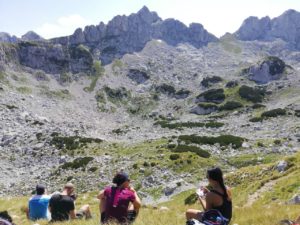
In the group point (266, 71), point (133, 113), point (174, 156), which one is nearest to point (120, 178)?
point (174, 156)

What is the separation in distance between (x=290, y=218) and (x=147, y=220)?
12.7 ft

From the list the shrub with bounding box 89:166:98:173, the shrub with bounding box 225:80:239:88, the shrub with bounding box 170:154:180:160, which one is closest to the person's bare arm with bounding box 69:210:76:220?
the shrub with bounding box 170:154:180:160

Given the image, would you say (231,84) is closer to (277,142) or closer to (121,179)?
(277,142)

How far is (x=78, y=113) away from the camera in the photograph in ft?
380

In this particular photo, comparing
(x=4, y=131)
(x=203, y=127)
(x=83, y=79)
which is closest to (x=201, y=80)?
(x=83, y=79)

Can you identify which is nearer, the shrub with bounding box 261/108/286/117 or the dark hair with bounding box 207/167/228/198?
the dark hair with bounding box 207/167/228/198

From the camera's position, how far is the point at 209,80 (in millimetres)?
151375

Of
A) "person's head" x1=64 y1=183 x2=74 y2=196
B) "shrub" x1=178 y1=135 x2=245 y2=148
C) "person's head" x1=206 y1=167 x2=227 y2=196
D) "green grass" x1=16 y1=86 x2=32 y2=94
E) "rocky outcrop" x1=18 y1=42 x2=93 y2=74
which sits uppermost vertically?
"rocky outcrop" x1=18 y1=42 x2=93 y2=74

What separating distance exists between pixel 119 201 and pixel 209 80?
144 m

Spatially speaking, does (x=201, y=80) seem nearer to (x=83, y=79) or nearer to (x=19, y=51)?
(x=83, y=79)

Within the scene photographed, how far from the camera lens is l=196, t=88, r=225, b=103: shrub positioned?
130 m

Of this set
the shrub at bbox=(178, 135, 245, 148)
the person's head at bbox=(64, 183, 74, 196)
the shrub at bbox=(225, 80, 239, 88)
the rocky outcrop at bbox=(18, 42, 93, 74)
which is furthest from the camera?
the rocky outcrop at bbox=(18, 42, 93, 74)

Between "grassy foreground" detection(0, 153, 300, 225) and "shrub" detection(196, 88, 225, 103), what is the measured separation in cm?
9921

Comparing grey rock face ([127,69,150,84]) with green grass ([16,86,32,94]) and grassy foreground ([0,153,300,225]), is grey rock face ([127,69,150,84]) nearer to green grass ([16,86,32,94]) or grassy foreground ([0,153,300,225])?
green grass ([16,86,32,94])
